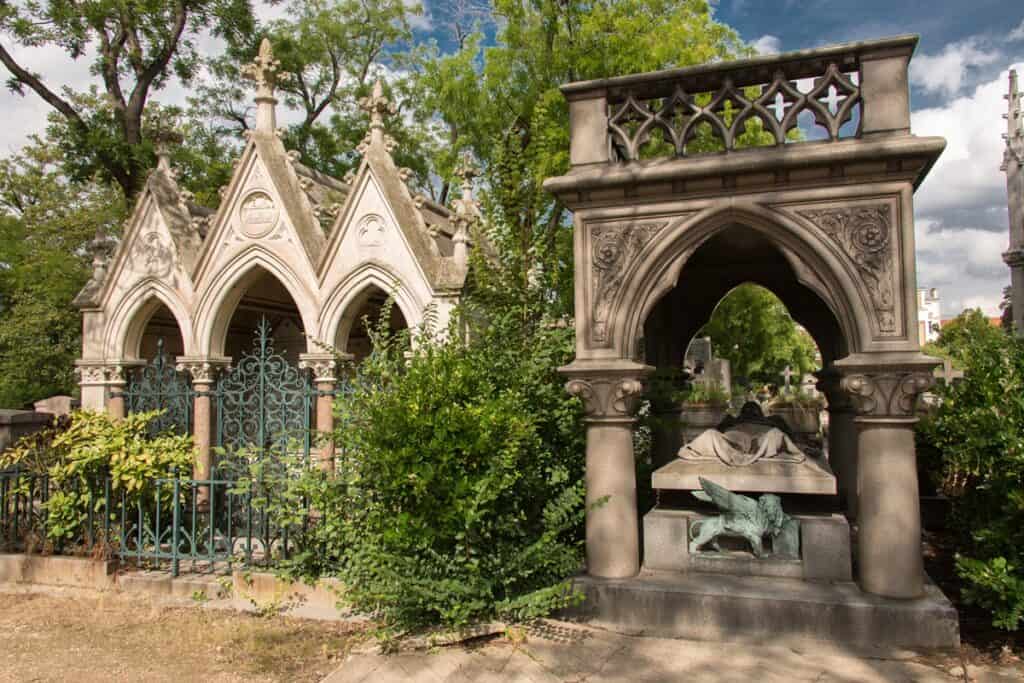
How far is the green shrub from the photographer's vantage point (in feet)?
15.7

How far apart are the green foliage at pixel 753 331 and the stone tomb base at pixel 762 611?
28.8 ft

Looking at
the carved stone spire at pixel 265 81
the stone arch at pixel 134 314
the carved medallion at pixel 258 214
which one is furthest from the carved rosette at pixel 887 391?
the stone arch at pixel 134 314

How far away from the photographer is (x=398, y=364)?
5.77m

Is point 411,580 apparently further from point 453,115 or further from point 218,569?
point 453,115

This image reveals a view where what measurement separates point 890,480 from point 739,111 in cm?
279

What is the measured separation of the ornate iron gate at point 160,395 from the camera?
865cm

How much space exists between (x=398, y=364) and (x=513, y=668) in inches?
98.0

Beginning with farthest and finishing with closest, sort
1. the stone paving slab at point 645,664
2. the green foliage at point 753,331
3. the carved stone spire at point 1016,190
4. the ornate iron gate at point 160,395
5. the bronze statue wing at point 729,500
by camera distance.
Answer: the green foliage at point 753,331 < the carved stone spire at point 1016,190 < the ornate iron gate at point 160,395 < the bronze statue wing at point 729,500 < the stone paving slab at point 645,664

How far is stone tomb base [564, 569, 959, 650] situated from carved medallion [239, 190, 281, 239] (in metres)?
6.95

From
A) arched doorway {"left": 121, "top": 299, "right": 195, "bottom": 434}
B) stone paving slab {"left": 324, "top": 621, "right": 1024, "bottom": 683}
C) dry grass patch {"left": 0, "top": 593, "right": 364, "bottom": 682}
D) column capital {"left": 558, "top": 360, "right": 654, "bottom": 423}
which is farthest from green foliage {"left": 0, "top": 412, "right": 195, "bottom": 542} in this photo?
column capital {"left": 558, "top": 360, "right": 654, "bottom": 423}

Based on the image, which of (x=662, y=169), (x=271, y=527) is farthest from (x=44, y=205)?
(x=662, y=169)

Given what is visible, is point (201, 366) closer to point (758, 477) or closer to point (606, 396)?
point (606, 396)

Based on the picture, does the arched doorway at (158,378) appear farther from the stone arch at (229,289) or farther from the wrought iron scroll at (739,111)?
the wrought iron scroll at (739,111)

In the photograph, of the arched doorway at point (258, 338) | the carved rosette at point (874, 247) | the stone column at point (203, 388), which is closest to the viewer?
the carved rosette at point (874, 247)
